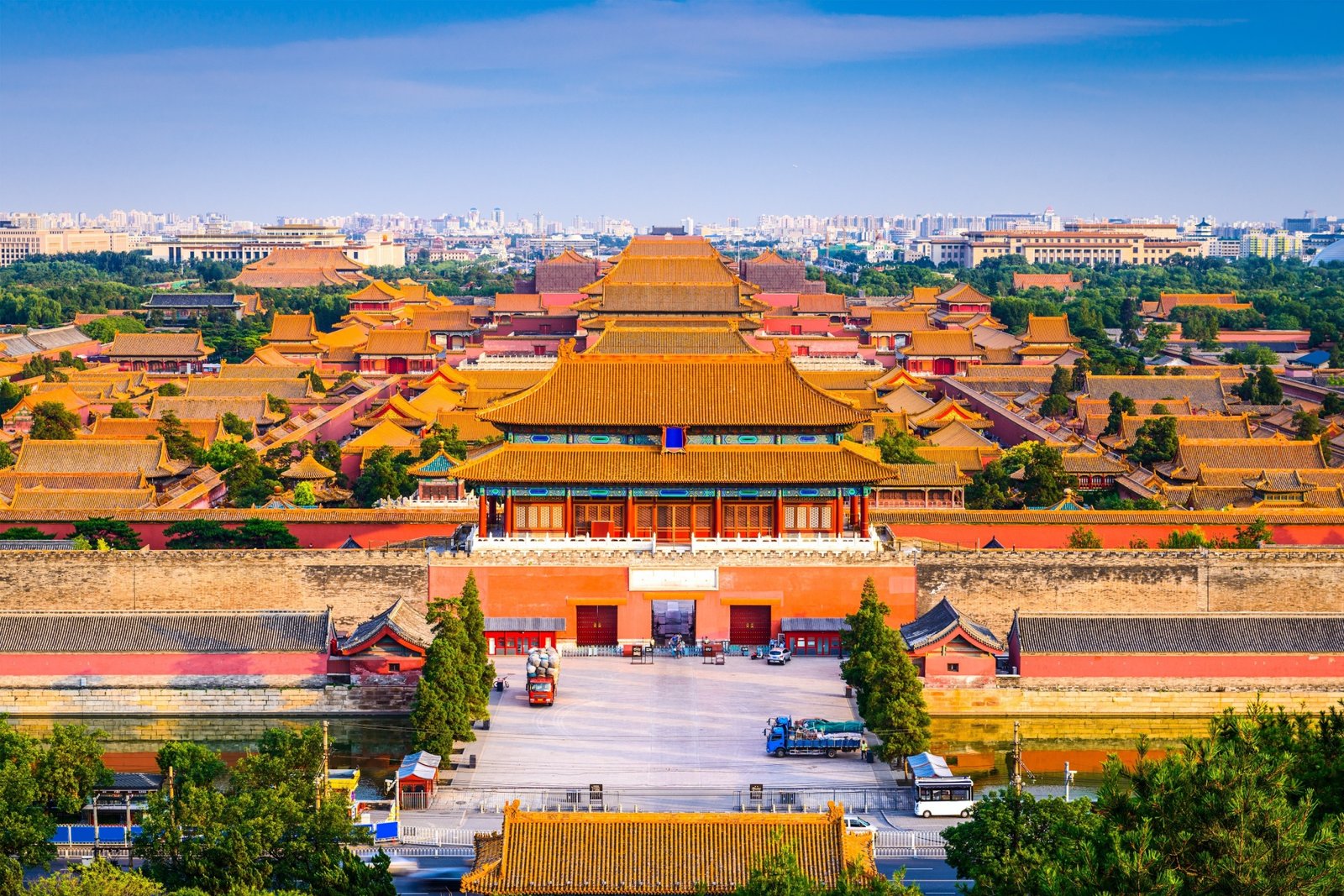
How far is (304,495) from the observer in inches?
1495

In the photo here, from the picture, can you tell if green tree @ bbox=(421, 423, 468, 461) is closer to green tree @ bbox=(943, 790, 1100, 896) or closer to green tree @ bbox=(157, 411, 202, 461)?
green tree @ bbox=(157, 411, 202, 461)

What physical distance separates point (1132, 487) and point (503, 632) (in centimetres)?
1627

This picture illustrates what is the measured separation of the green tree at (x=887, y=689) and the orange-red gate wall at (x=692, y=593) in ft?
12.1

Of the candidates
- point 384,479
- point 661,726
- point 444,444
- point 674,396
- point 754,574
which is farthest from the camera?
point 444,444

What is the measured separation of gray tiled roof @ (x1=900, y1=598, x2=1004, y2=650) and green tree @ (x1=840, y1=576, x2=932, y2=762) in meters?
1.03

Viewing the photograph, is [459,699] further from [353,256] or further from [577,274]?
[353,256]

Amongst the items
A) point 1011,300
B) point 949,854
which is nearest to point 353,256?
point 1011,300

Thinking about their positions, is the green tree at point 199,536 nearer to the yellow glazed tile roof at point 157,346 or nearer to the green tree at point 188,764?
the green tree at point 188,764

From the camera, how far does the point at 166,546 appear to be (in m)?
32.8

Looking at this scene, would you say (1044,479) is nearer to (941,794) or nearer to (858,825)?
(941,794)

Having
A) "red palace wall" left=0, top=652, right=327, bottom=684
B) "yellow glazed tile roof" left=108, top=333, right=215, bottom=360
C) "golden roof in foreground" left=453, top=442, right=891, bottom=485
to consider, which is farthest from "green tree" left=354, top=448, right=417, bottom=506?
"yellow glazed tile roof" left=108, top=333, right=215, bottom=360

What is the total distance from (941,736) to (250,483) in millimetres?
18407

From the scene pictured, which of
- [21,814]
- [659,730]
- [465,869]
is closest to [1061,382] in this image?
[659,730]

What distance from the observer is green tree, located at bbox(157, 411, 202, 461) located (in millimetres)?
40656
